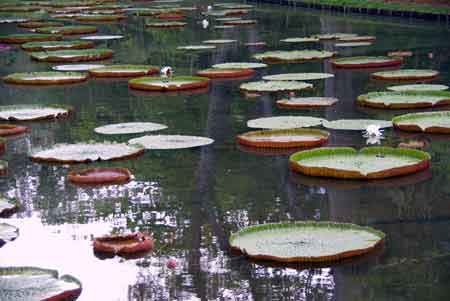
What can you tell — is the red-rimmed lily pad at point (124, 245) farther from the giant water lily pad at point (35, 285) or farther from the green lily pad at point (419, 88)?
the green lily pad at point (419, 88)

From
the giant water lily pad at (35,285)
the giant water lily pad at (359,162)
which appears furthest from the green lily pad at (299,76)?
the giant water lily pad at (35,285)

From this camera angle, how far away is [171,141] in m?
9.11

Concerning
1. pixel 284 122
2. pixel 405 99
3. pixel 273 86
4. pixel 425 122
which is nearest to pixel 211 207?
pixel 284 122

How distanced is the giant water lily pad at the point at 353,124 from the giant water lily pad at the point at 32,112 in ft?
8.46

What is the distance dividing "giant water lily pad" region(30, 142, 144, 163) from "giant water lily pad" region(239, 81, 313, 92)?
327 centimetres

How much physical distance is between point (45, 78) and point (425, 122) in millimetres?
5717

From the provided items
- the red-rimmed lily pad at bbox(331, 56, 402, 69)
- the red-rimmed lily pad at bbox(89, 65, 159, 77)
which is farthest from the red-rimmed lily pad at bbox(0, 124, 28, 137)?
the red-rimmed lily pad at bbox(331, 56, 402, 69)

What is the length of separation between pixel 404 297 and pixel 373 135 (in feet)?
11.6

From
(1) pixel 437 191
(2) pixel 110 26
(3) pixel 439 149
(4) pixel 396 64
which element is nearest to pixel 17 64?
(4) pixel 396 64

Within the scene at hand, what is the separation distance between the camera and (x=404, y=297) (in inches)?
205

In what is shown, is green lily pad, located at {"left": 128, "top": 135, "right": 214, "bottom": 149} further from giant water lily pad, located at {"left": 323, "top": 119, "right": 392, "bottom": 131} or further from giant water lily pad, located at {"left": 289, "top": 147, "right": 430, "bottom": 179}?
giant water lily pad, located at {"left": 289, "top": 147, "right": 430, "bottom": 179}

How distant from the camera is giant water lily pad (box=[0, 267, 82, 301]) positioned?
530 cm

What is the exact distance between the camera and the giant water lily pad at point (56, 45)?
17.8m

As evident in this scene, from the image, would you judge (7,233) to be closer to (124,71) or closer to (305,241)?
(305,241)
